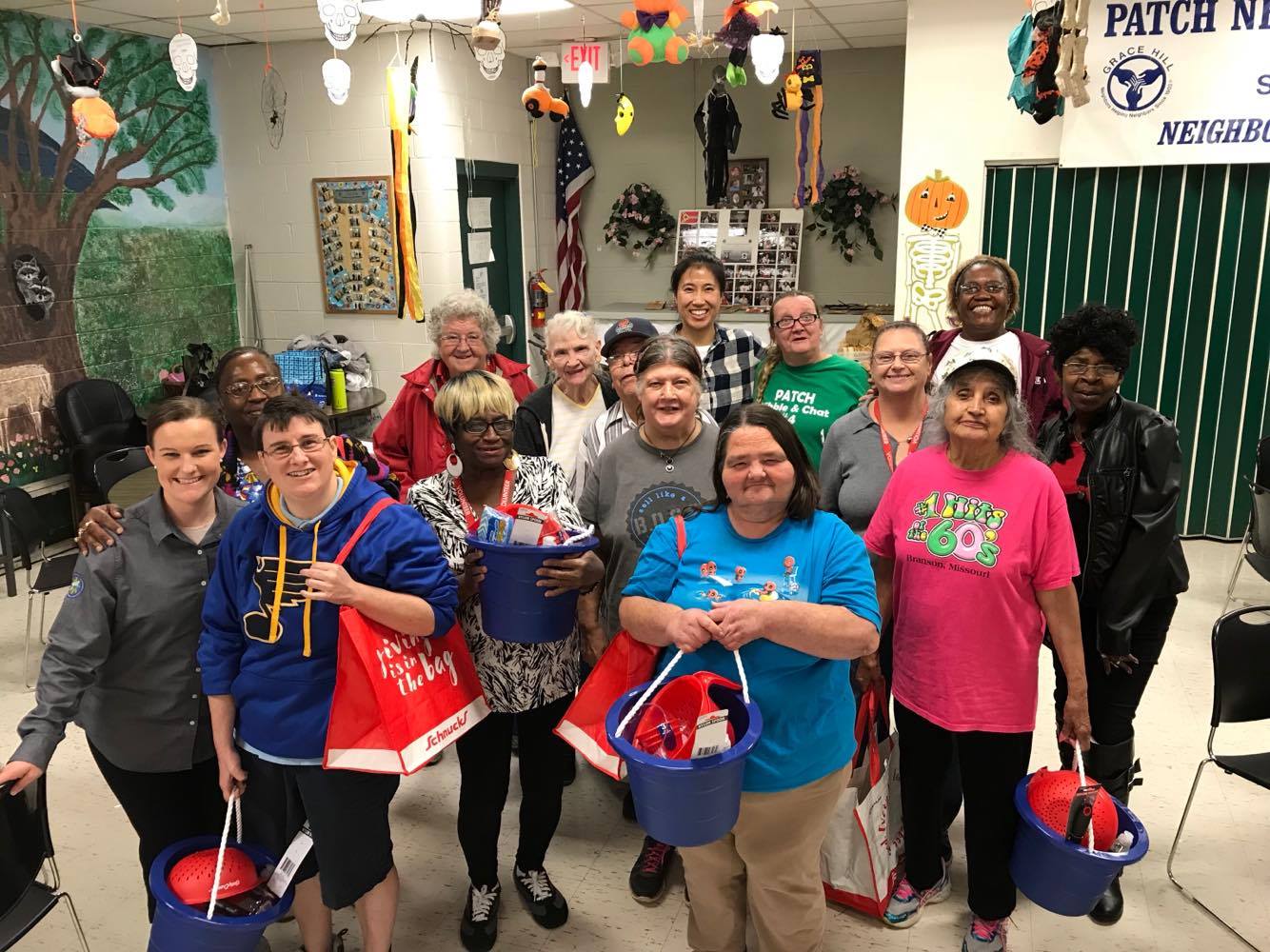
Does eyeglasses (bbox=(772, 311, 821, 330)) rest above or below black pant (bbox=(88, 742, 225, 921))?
above

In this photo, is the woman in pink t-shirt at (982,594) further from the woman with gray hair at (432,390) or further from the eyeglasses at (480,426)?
the woman with gray hair at (432,390)

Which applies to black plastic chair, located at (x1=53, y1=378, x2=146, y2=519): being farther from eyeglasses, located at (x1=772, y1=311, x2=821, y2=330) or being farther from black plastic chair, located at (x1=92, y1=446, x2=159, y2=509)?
eyeglasses, located at (x1=772, y1=311, x2=821, y2=330)

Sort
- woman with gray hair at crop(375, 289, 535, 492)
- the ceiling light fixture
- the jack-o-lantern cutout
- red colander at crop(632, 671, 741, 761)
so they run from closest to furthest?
1. red colander at crop(632, 671, 741, 761)
2. woman with gray hair at crop(375, 289, 535, 492)
3. the ceiling light fixture
4. the jack-o-lantern cutout

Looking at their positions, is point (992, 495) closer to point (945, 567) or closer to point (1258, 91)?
point (945, 567)

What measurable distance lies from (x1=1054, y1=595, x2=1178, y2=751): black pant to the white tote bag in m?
0.49

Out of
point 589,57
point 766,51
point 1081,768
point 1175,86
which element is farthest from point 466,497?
point 1175,86

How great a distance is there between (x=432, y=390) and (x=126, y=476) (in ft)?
4.97

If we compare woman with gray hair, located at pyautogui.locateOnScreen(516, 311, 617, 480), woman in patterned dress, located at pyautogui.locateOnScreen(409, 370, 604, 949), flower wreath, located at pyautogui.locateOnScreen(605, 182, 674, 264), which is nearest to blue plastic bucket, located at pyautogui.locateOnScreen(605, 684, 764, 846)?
woman in patterned dress, located at pyautogui.locateOnScreen(409, 370, 604, 949)

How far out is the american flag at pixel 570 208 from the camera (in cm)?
810

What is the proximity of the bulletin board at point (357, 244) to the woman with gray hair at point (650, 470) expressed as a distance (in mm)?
4529

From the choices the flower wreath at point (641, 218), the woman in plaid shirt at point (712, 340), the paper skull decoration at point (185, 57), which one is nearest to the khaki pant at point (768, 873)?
the woman in plaid shirt at point (712, 340)

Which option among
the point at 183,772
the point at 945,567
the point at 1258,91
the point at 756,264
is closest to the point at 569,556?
the point at 945,567

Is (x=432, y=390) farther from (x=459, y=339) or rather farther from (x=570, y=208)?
(x=570, y=208)

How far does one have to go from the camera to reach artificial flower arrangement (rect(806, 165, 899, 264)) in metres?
7.47
